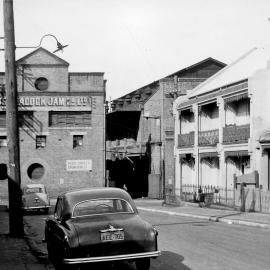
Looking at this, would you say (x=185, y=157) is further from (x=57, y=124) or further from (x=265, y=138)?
(x=57, y=124)

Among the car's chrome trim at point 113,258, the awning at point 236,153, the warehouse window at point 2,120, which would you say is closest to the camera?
the car's chrome trim at point 113,258

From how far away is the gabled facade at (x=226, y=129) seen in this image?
3017 centimetres

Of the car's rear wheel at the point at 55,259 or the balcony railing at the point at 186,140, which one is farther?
the balcony railing at the point at 186,140

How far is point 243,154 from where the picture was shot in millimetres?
31703

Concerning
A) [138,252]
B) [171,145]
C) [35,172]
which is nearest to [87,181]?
[35,172]

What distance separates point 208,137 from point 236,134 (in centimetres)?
416

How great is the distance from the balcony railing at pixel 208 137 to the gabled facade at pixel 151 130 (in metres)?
10.3

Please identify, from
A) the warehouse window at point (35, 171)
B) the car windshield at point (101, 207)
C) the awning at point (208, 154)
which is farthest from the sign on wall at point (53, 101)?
the car windshield at point (101, 207)

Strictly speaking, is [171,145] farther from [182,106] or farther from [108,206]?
[108,206]

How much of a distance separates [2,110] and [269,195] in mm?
Result: 27024

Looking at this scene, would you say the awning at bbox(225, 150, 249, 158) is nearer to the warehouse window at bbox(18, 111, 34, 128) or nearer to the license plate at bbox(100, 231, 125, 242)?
the warehouse window at bbox(18, 111, 34, 128)

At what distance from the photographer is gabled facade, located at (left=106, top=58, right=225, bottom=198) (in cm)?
4809

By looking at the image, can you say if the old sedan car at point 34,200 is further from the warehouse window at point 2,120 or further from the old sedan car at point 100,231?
the old sedan car at point 100,231

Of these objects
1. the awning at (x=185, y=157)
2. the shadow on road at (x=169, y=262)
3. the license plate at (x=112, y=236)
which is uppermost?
the awning at (x=185, y=157)
